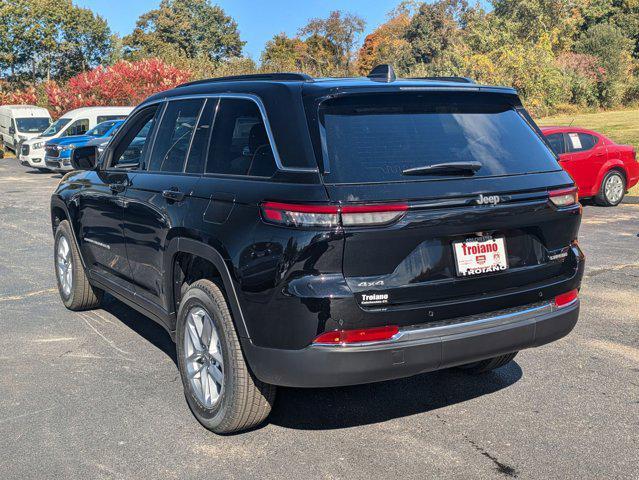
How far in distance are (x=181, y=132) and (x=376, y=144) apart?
163cm

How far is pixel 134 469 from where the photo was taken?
354cm

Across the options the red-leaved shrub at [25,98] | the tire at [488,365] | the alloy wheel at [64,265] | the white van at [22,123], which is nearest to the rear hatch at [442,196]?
the tire at [488,365]

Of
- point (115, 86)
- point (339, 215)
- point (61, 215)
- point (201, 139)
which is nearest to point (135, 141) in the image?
point (201, 139)

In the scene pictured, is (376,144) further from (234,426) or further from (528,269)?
(234,426)

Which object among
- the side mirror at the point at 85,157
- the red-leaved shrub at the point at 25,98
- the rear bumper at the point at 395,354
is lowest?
the rear bumper at the point at 395,354

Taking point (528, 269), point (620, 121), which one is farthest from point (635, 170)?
point (620, 121)

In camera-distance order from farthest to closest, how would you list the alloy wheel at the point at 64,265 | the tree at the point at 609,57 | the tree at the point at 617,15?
the tree at the point at 617,15 < the tree at the point at 609,57 < the alloy wheel at the point at 64,265

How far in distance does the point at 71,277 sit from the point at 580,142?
10563mm

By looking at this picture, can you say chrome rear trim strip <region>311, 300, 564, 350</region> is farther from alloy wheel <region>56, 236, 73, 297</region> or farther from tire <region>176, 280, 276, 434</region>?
alloy wheel <region>56, 236, 73, 297</region>

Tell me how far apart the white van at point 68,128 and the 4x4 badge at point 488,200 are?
22328 mm

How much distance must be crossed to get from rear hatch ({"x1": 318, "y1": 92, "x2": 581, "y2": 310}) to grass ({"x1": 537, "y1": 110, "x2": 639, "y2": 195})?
19514mm

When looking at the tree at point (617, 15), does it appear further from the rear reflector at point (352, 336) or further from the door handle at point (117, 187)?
the rear reflector at point (352, 336)

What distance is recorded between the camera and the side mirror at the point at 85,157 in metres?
6.09

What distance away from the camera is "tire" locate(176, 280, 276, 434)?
145 inches
